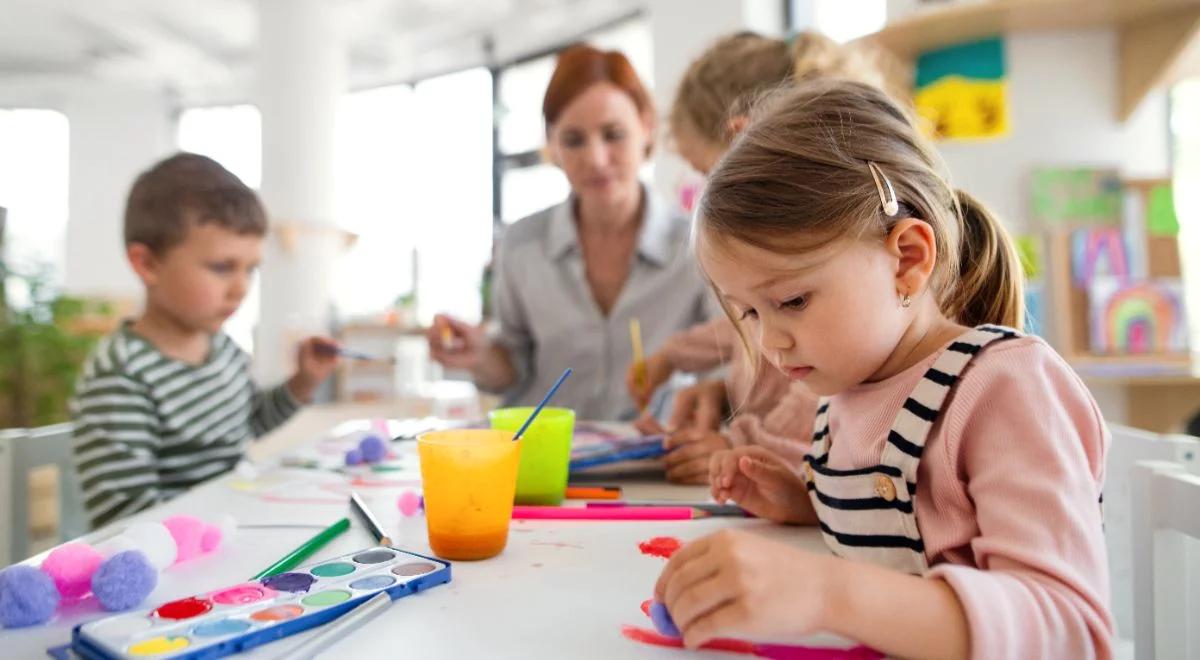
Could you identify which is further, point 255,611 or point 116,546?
point 116,546


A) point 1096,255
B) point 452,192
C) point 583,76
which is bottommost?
point 1096,255

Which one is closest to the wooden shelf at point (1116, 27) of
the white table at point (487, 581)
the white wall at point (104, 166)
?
the white table at point (487, 581)

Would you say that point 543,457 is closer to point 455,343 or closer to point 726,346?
point 726,346

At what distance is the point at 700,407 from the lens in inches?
42.3

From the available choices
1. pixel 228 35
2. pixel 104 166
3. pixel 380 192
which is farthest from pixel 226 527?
pixel 104 166

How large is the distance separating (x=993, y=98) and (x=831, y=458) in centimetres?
169

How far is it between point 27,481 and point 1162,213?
2.26 m

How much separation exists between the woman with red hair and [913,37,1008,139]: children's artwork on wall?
0.88m

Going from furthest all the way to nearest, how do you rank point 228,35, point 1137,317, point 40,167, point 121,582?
point 40,167 < point 228,35 < point 1137,317 < point 121,582

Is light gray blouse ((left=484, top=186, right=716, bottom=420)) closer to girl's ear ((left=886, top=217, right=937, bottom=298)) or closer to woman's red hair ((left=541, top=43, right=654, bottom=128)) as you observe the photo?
woman's red hair ((left=541, top=43, right=654, bottom=128))

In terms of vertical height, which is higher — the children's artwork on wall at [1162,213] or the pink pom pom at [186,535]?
the children's artwork on wall at [1162,213]

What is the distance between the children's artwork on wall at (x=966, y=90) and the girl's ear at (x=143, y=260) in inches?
65.8

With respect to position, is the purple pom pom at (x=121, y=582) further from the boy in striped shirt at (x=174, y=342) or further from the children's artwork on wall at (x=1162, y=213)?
the children's artwork on wall at (x=1162, y=213)

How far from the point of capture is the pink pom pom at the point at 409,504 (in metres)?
0.77
